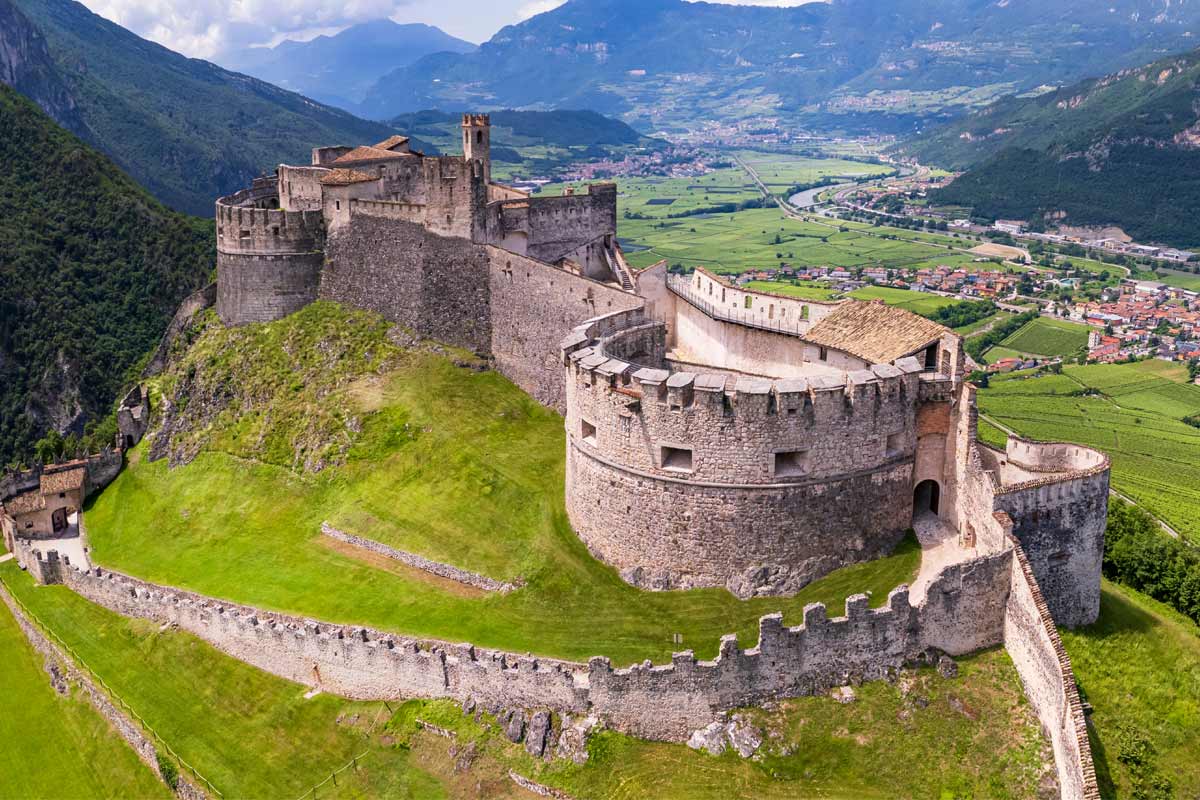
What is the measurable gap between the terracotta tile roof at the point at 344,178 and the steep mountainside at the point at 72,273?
37.6m

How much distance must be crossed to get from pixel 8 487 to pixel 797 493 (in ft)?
129

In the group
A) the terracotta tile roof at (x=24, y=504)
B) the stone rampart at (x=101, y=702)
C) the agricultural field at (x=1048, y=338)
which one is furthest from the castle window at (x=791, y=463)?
the agricultural field at (x=1048, y=338)

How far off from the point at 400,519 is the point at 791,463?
14.8 meters

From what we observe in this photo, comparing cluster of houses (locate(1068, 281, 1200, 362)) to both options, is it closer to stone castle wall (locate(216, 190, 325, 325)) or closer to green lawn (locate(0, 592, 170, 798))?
stone castle wall (locate(216, 190, 325, 325))

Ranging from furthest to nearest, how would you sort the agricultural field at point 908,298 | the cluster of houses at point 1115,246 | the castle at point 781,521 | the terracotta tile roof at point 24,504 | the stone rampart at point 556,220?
the cluster of houses at point 1115,246 < the agricultural field at point 908,298 < the stone rampart at point 556,220 < the terracotta tile roof at point 24,504 < the castle at point 781,521

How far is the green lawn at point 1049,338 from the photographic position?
4545 inches

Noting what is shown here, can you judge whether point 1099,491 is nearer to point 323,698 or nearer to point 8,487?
point 323,698

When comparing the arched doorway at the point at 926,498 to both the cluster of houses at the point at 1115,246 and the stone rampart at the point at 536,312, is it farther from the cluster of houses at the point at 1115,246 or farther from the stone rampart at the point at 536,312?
the cluster of houses at the point at 1115,246

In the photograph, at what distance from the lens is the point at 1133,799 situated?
25.0 meters

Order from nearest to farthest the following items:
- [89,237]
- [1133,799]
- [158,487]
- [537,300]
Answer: [1133,799] → [537,300] → [158,487] → [89,237]

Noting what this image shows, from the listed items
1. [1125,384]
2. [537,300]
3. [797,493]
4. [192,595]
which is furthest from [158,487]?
[1125,384]

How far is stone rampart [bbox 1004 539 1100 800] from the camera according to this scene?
23.1m

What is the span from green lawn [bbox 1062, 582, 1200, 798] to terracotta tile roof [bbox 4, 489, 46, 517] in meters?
42.4

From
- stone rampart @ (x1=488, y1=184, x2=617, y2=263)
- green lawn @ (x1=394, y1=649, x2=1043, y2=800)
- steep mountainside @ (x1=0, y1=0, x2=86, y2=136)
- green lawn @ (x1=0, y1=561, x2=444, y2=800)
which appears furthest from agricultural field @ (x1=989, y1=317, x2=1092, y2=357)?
steep mountainside @ (x1=0, y1=0, x2=86, y2=136)
